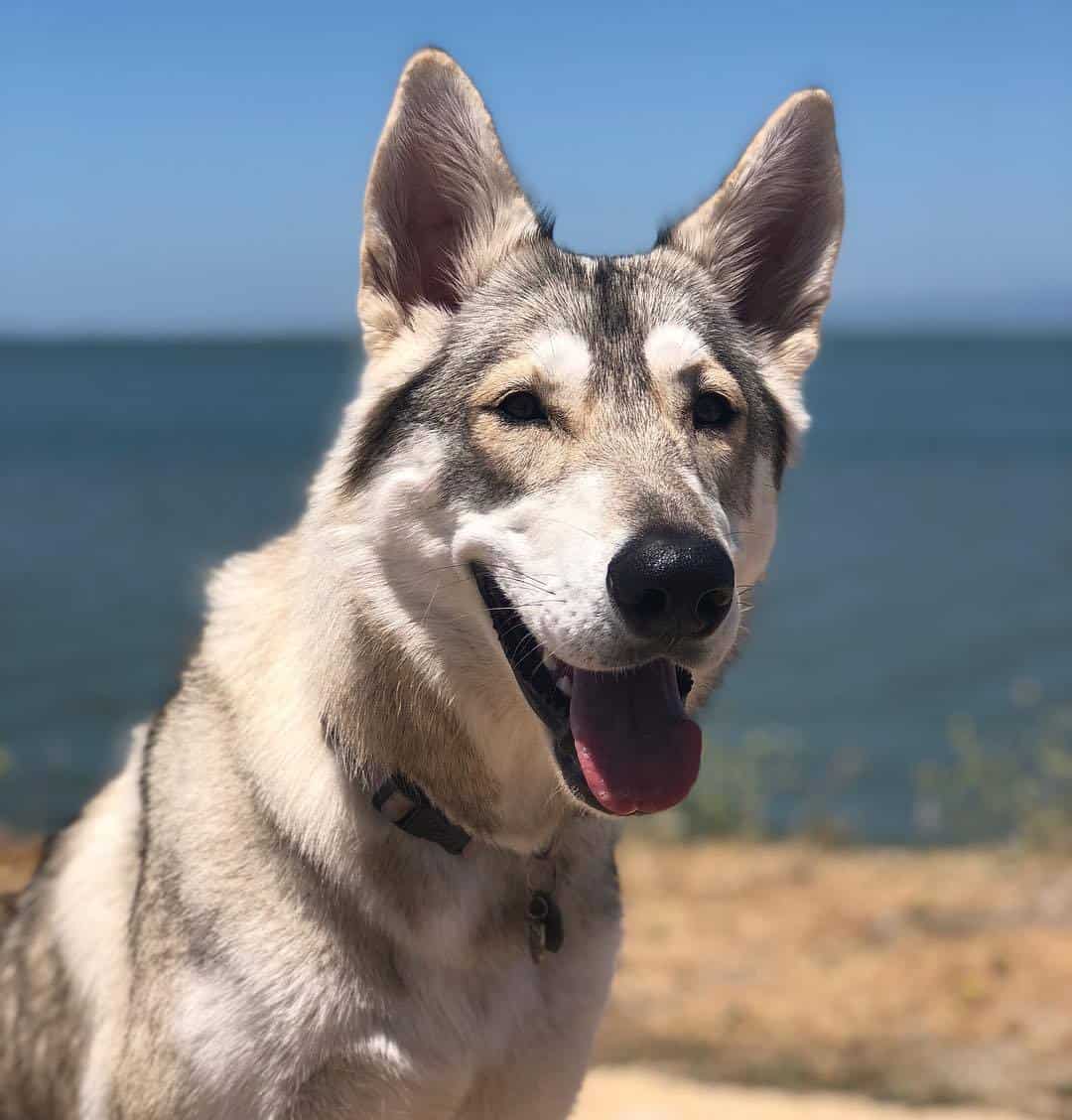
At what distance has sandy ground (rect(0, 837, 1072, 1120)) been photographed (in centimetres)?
491

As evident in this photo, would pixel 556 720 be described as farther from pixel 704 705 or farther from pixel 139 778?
pixel 139 778

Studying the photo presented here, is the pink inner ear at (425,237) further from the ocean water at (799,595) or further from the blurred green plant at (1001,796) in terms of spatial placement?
the blurred green plant at (1001,796)

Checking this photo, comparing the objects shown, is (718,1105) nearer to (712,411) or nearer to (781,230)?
(712,411)

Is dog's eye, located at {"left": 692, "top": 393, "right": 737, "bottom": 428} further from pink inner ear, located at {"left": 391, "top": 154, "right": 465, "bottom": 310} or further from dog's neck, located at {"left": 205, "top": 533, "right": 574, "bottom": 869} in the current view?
dog's neck, located at {"left": 205, "top": 533, "right": 574, "bottom": 869}

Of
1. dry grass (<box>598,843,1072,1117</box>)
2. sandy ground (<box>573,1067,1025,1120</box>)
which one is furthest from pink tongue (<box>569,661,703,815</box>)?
dry grass (<box>598,843,1072,1117</box>)

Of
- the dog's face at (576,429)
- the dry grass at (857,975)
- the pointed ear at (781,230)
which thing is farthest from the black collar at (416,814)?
the dry grass at (857,975)

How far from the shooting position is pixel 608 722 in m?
2.67

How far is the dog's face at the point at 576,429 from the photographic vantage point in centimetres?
256

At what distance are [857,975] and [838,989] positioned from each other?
0.51ft

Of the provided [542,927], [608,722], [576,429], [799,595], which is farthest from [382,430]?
[799,595]

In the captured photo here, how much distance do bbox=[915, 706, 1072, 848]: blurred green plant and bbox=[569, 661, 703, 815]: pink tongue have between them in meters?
5.51

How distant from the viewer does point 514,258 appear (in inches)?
126

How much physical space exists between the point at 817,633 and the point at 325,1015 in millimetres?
13096

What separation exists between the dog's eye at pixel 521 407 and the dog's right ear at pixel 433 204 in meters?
0.42
